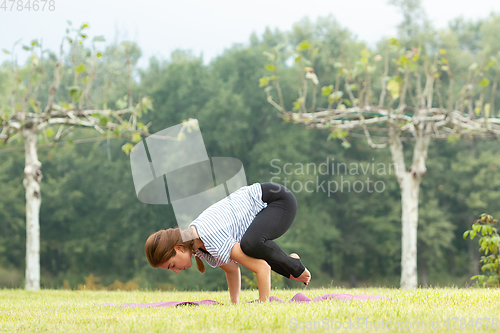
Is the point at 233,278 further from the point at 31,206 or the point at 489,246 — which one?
the point at 31,206

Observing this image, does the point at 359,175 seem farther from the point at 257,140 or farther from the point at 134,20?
the point at 134,20

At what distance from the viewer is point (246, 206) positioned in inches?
149

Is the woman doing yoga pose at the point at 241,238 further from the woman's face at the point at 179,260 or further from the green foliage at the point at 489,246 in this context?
the green foliage at the point at 489,246

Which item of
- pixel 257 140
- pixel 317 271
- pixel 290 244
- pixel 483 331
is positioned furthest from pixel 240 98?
pixel 483 331

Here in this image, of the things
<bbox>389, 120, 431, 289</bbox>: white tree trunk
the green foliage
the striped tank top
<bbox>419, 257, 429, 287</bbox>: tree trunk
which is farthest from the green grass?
<bbox>419, 257, 429, 287</bbox>: tree trunk

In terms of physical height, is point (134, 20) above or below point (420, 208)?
above

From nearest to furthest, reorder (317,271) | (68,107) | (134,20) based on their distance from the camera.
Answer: (68,107)
(134,20)
(317,271)

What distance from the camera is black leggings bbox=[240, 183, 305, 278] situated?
11.6ft

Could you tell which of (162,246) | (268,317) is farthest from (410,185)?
(268,317)

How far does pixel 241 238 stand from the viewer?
12.0 ft

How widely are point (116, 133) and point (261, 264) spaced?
4.95 m

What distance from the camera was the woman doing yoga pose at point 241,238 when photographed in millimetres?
3520

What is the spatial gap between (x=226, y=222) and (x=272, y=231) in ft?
1.28

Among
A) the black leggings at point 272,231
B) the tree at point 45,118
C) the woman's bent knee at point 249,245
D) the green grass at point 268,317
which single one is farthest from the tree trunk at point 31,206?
the woman's bent knee at point 249,245
